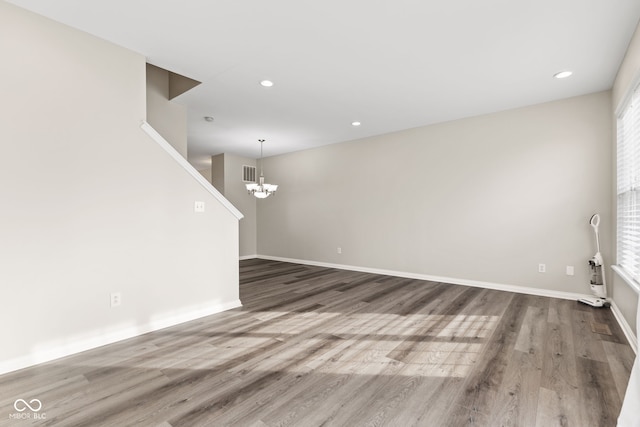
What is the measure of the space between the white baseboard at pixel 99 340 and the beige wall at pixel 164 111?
2.18 meters

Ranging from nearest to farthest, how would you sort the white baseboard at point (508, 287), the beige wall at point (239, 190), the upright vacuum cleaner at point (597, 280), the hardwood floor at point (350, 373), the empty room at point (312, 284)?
the hardwood floor at point (350, 373) < the empty room at point (312, 284) < the white baseboard at point (508, 287) < the upright vacuum cleaner at point (597, 280) < the beige wall at point (239, 190)

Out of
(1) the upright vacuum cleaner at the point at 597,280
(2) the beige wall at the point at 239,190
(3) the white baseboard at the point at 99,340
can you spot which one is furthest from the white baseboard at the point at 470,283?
(3) the white baseboard at the point at 99,340

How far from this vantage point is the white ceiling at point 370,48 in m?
2.11

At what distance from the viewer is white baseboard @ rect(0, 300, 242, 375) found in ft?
6.67

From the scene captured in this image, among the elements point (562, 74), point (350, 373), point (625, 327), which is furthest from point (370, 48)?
point (625, 327)

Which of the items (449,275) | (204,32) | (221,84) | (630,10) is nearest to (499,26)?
(630,10)

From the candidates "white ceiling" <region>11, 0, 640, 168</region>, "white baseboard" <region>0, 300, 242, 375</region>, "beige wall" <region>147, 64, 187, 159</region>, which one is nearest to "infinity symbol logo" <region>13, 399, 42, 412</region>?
"white baseboard" <region>0, 300, 242, 375</region>

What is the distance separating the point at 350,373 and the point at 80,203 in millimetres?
2446

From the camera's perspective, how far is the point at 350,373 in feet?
6.50

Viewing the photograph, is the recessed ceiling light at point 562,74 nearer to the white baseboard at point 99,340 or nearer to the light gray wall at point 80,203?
the light gray wall at point 80,203

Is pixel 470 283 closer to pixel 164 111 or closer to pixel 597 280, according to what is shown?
pixel 597 280

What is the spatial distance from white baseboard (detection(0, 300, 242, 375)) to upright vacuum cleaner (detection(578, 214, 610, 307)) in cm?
425

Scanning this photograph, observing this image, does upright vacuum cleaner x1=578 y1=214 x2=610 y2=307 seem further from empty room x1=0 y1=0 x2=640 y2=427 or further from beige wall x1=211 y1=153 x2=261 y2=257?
beige wall x1=211 y1=153 x2=261 y2=257

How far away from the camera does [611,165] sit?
3398 millimetres
